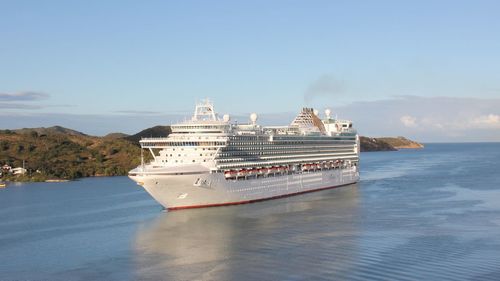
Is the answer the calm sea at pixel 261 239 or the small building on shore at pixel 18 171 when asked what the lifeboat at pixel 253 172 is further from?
the small building on shore at pixel 18 171

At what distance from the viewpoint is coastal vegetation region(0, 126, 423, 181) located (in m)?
106

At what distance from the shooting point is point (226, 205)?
5528 cm

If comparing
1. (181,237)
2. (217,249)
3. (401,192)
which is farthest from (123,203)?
(401,192)

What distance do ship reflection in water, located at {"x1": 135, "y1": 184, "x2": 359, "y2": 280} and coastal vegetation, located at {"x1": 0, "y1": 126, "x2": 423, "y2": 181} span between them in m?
60.1

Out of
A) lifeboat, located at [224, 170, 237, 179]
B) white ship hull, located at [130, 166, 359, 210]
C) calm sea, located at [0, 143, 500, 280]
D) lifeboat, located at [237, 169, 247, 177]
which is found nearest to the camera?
calm sea, located at [0, 143, 500, 280]

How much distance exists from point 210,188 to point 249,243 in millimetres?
14728

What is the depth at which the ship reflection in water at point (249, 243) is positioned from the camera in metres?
31.7

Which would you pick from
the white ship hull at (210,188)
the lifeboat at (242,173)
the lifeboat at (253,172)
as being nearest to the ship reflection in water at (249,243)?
the white ship hull at (210,188)

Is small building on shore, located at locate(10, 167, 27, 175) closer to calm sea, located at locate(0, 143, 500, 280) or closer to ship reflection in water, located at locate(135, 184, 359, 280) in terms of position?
calm sea, located at locate(0, 143, 500, 280)

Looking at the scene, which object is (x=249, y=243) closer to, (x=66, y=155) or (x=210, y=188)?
(x=210, y=188)

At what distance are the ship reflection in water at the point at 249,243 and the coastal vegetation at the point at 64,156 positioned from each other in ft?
197

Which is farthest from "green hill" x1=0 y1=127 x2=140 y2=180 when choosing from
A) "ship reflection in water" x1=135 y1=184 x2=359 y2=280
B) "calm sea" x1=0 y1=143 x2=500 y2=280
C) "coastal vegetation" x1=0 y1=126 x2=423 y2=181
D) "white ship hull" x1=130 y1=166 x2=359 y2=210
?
"ship reflection in water" x1=135 y1=184 x2=359 y2=280

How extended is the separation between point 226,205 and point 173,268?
74.8 ft

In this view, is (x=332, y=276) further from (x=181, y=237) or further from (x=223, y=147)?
(x=223, y=147)
